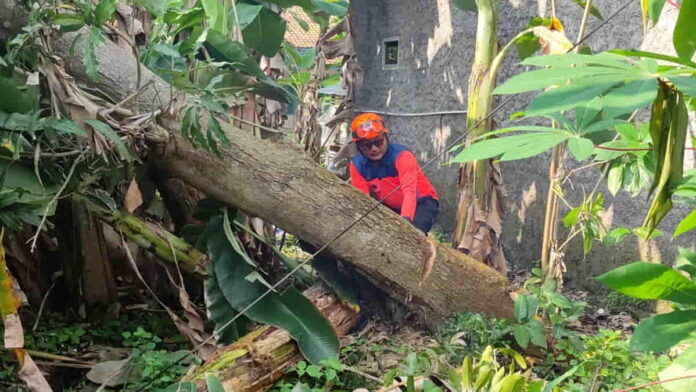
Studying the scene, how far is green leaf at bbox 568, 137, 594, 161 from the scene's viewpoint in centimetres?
83

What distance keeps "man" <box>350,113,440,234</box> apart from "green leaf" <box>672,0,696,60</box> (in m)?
3.06

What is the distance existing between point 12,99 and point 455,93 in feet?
11.9

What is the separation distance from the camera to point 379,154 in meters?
4.11

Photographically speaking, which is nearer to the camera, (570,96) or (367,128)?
(570,96)

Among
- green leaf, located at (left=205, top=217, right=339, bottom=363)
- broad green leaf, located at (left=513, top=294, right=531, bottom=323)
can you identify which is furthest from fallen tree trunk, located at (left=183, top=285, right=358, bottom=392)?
broad green leaf, located at (left=513, top=294, right=531, bottom=323)

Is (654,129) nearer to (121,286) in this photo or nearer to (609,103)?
(609,103)

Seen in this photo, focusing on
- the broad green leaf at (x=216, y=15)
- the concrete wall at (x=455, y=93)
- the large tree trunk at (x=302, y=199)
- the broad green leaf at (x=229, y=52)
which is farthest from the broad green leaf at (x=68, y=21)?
the concrete wall at (x=455, y=93)

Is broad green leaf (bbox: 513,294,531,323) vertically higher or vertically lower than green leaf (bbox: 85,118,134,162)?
lower

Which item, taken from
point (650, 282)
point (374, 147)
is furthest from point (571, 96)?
point (374, 147)

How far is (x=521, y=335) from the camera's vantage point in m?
2.71

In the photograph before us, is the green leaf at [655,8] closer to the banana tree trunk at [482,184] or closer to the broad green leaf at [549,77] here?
the broad green leaf at [549,77]

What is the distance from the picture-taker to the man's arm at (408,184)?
3.79 m

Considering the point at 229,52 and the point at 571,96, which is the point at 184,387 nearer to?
the point at 229,52

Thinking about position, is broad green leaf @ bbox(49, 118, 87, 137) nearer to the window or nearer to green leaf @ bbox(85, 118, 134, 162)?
green leaf @ bbox(85, 118, 134, 162)
